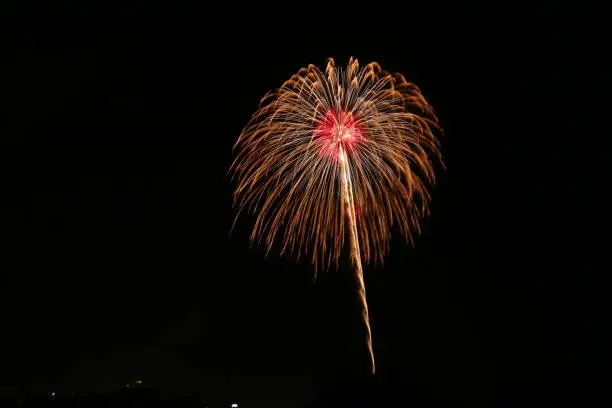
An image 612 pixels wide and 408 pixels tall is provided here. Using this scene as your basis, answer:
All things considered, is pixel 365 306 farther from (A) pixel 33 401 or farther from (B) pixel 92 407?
(A) pixel 33 401

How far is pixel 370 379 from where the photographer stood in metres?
19.3

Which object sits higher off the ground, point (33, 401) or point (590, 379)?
point (33, 401)

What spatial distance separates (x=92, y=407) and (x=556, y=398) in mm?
34610

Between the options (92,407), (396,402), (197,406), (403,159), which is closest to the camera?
(396,402)

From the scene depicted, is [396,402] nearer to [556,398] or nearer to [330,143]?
[556,398]

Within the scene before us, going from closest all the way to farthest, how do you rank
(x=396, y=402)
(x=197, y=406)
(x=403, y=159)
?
(x=396, y=402)
(x=403, y=159)
(x=197, y=406)

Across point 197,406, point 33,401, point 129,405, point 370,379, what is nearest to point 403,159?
point 370,379

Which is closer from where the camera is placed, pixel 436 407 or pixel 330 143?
pixel 436 407

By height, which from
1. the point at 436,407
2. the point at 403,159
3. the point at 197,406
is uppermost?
the point at 403,159

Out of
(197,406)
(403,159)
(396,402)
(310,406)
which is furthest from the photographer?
(197,406)

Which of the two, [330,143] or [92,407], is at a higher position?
[330,143]

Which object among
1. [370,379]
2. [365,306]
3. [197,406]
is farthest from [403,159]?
[197,406]

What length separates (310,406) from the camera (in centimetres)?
1992

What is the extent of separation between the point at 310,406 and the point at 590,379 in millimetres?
8555
